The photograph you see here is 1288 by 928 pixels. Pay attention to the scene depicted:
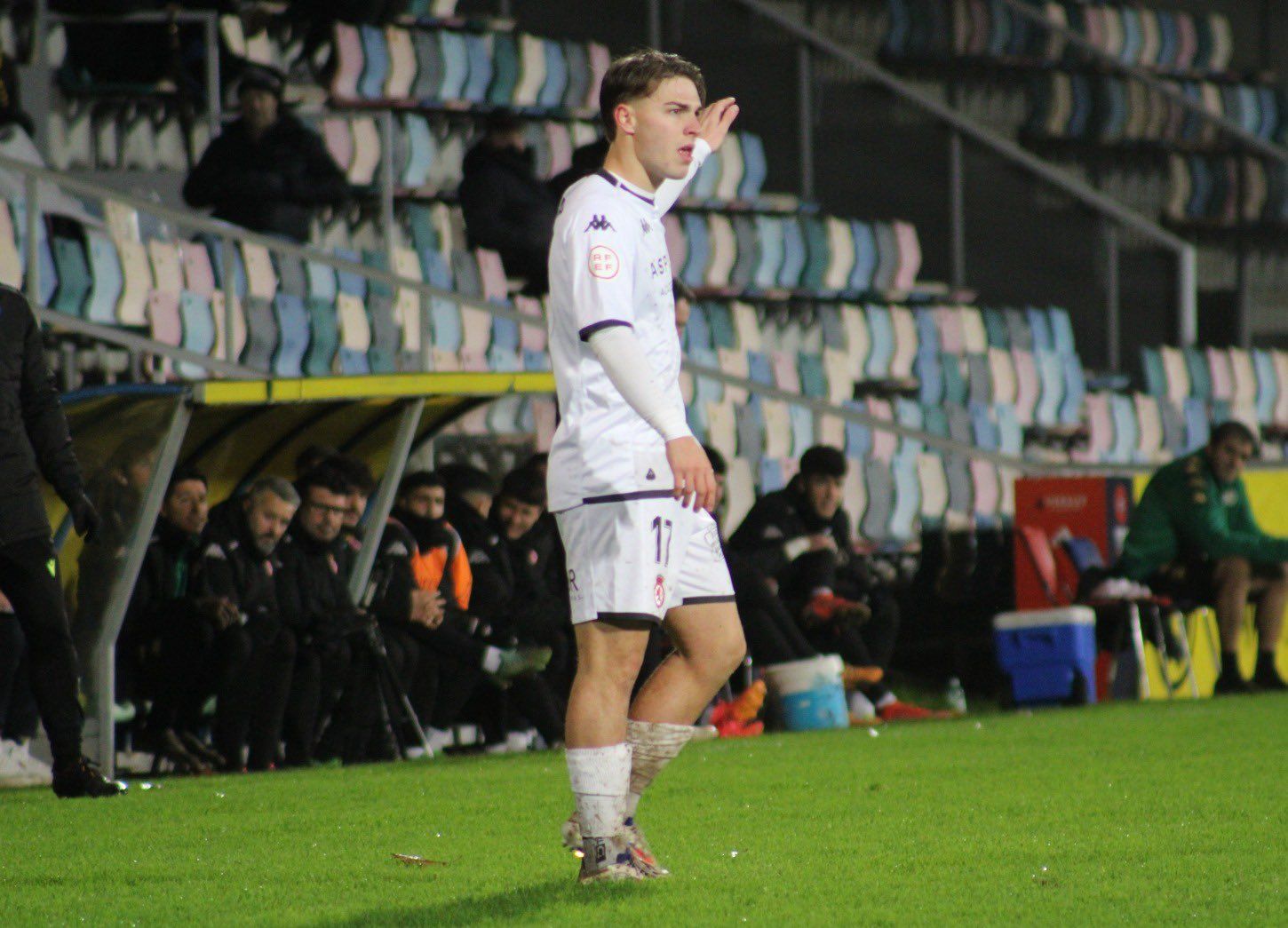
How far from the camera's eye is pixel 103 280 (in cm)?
1144

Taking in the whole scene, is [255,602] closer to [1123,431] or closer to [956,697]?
[956,697]

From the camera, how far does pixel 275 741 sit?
841cm

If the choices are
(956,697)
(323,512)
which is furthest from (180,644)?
(956,697)

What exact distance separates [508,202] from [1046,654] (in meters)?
5.02

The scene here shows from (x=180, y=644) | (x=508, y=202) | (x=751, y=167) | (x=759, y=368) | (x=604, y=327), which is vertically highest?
(x=751, y=167)

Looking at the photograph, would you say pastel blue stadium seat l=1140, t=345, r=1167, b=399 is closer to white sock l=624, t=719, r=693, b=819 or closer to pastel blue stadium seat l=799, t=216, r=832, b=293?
pastel blue stadium seat l=799, t=216, r=832, b=293

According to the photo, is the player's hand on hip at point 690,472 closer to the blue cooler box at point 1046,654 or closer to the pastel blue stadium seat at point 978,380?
the blue cooler box at point 1046,654

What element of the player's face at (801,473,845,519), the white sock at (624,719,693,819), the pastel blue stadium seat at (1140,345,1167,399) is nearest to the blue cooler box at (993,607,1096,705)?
the player's face at (801,473,845,519)

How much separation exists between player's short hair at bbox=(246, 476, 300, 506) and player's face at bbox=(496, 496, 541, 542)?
52.3 inches

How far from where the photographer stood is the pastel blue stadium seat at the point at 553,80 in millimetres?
16375

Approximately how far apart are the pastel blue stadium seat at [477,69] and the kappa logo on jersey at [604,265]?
460 inches

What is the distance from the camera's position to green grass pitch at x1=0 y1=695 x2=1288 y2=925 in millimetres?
4262

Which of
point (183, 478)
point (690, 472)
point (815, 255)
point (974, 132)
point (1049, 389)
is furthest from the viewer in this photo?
point (974, 132)

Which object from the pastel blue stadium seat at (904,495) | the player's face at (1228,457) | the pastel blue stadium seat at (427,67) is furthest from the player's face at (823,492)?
the pastel blue stadium seat at (427,67)
